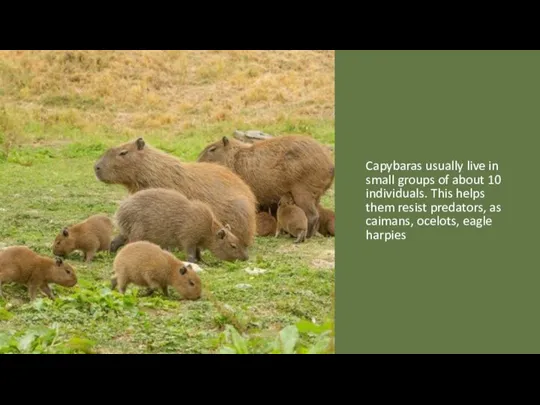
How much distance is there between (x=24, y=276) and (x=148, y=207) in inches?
84.8

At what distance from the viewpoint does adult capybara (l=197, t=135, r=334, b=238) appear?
475 inches

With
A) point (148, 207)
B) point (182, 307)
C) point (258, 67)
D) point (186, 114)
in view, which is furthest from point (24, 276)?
point (258, 67)

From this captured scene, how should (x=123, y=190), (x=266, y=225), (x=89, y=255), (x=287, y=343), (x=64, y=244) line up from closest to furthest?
(x=287, y=343) < (x=64, y=244) < (x=89, y=255) < (x=266, y=225) < (x=123, y=190)

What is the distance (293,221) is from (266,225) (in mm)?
572

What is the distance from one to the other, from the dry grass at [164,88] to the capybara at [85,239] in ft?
43.6

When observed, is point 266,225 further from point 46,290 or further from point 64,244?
point 46,290

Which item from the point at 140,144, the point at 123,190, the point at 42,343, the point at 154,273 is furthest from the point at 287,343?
the point at 123,190

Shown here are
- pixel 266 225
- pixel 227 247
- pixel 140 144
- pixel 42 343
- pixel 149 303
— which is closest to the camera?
pixel 42 343

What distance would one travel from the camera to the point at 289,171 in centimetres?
1207

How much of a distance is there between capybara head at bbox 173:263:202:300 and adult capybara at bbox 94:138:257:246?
2947mm

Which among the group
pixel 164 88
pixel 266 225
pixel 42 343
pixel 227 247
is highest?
pixel 164 88

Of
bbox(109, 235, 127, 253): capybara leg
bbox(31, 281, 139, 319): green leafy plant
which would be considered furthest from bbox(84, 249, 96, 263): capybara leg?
bbox(31, 281, 139, 319): green leafy plant

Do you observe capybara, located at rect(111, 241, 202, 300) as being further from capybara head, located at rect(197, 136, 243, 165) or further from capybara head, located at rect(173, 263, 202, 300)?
capybara head, located at rect(197, 136, 243, 165)

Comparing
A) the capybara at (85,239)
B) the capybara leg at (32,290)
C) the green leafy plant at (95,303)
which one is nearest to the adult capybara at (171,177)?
the capybara at (85,239)
